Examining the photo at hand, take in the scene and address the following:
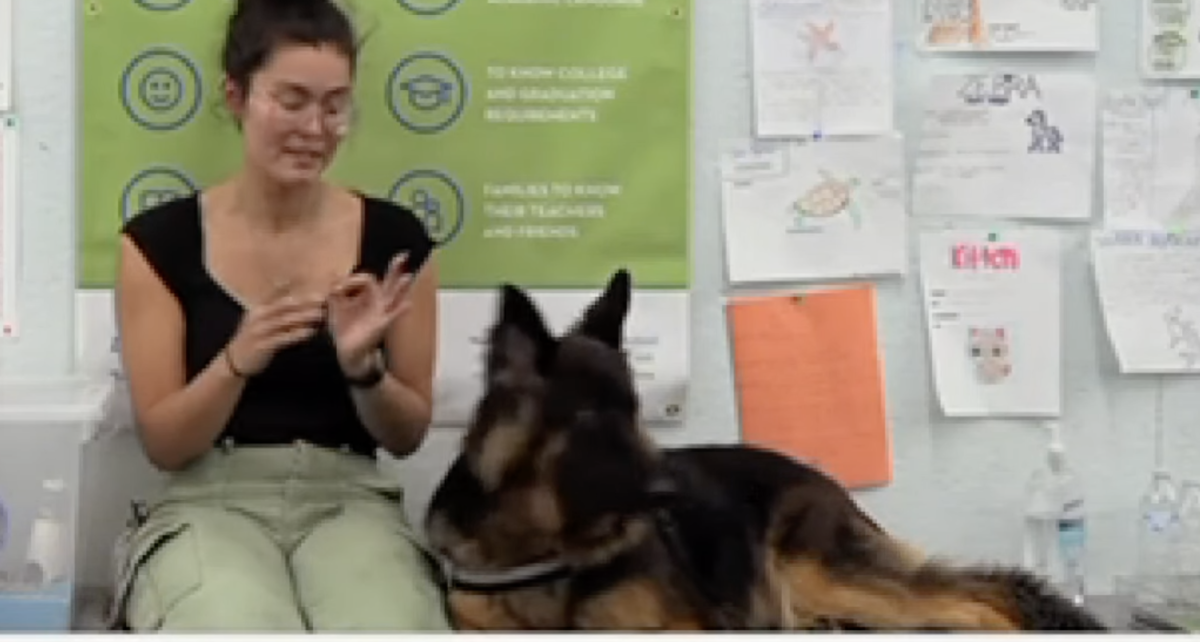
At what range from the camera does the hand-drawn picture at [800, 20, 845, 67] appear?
188 cm

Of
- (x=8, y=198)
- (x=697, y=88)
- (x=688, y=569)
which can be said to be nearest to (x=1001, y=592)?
(x=688, y=569)

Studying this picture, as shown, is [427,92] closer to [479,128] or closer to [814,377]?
[479,128]

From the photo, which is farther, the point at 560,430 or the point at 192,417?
the point at 192,417

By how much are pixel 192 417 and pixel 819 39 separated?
849mm

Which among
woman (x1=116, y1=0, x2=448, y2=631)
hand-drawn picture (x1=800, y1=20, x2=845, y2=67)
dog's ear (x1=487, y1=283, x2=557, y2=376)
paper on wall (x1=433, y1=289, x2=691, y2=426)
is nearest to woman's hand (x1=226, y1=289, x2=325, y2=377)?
woman (x1=116, y1=0, x2=448, y2=631)

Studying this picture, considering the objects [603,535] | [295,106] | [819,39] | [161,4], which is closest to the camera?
[603,535]

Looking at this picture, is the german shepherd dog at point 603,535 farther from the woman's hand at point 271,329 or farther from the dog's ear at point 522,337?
the woman's hand at point 271,329

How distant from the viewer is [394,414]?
1606 mm

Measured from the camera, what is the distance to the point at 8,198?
70.6 inches

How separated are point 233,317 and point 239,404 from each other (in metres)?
0.09

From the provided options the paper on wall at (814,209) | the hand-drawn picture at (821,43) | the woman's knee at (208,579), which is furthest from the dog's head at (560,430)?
the hand-drawn picture at (821,43)

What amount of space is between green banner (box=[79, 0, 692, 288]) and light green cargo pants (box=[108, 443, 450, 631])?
0.31 m

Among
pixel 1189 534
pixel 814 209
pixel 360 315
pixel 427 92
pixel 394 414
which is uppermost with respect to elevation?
pixel 427 92

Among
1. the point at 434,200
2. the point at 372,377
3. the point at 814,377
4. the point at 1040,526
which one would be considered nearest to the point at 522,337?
the point at 372,377
